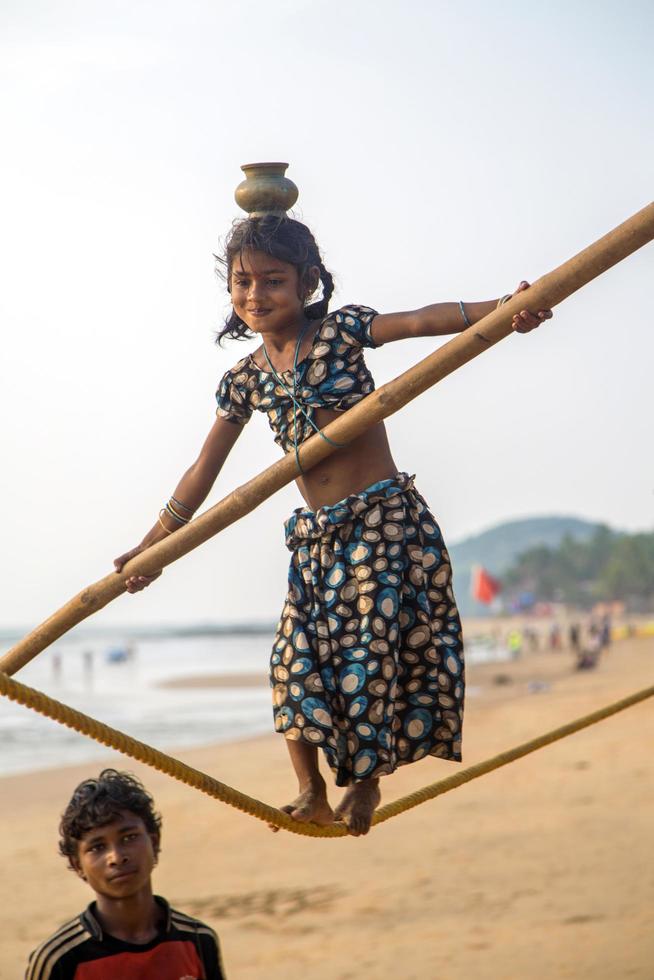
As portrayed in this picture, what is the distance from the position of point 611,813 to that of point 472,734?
8952 millimetres

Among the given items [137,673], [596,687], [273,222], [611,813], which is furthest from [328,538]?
[137,673]

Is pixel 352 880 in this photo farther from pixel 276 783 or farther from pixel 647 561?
pixel 647 561

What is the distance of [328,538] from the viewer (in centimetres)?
316

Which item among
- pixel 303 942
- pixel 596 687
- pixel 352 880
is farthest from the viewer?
pixel 596 687

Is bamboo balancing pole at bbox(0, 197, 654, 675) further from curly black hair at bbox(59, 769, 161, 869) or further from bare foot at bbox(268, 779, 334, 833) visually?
bare foot at bbox(268, 779, 334, 833)

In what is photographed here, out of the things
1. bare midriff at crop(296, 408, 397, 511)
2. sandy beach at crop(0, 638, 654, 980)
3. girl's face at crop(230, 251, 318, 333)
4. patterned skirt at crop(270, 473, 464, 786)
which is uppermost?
girl's face at crop(230, 251, 318, 333)

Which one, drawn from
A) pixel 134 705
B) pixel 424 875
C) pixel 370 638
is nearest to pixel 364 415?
pixel 370 638

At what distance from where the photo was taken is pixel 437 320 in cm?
294

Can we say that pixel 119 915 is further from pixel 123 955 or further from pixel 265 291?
pixel 265 291

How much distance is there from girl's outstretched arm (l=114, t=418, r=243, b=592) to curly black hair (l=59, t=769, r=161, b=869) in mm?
647

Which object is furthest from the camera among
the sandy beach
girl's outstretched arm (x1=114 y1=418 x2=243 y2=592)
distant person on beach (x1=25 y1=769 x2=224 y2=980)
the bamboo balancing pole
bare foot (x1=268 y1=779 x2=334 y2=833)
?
the sandy beach

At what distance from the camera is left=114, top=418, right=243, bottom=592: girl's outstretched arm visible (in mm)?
3395

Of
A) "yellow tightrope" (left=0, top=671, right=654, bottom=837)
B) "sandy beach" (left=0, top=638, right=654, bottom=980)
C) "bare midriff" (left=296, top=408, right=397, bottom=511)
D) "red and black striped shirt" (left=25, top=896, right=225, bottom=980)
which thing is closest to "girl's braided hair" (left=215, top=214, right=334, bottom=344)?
"bare midriff" (left=296, top=408, right=397, bottom=511)

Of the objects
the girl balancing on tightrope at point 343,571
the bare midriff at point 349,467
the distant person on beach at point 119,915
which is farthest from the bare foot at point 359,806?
the bare midriff at point 349,467
